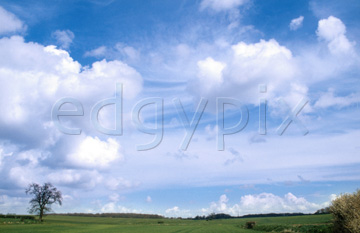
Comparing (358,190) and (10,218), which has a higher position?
(358,190)

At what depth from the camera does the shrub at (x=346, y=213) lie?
92.4ft

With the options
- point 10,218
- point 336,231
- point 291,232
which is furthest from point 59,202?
point 336,231

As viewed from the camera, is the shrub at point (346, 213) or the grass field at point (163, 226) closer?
the shrub at point (346, 213)

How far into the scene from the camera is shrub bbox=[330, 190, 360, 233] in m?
28.2

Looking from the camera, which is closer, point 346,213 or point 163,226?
point 346,213

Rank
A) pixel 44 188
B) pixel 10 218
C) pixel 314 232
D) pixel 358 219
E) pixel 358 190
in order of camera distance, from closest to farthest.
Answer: pixel 358 219
pixel 358 190
pixel 314 232
pixel 10 218
pixel 44 188

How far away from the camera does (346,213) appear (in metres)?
29.5

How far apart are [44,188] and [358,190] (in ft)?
363

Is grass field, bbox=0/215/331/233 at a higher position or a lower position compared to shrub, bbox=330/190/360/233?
lower

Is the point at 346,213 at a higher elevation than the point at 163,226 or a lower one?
higher

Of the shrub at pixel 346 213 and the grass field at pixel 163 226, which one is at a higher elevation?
the shrub at pixel 346 213

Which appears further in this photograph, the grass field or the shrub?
the grass field

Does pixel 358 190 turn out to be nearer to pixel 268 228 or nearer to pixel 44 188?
pixel 268 228

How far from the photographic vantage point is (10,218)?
342 ft
